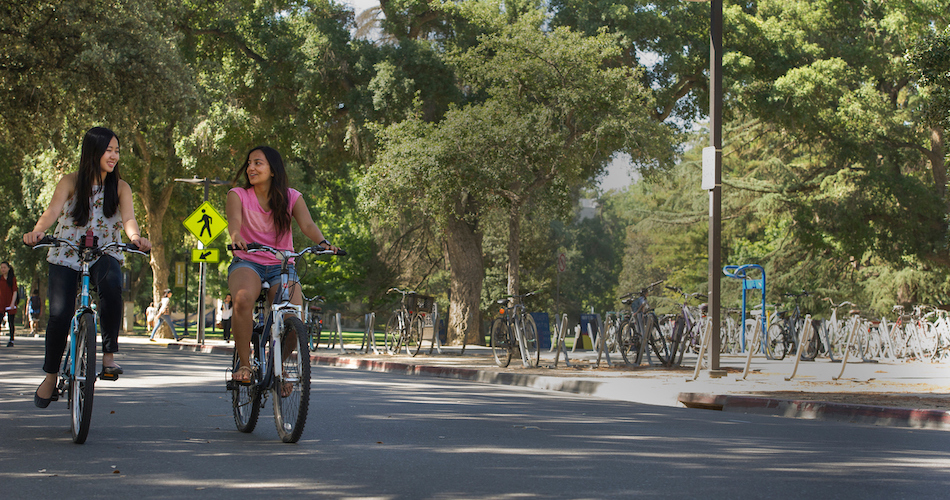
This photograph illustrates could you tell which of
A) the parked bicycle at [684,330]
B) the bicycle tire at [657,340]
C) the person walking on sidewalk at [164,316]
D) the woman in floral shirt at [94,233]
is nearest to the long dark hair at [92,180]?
the woman in floral shirt at [94,233]

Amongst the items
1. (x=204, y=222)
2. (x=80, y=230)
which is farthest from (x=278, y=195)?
(x=204, y=222)

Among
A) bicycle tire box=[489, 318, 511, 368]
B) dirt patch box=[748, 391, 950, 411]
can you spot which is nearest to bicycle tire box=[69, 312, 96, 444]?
dirt patch box=[748, 391, 950, 411]

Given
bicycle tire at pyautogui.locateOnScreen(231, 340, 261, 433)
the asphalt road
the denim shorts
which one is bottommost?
the asphalt road

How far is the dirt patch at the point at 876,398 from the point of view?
9844 mm

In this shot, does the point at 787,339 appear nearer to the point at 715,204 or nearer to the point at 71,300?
the point at 715,204

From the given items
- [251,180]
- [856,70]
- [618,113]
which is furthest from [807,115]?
[251,180]

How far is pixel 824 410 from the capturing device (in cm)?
976

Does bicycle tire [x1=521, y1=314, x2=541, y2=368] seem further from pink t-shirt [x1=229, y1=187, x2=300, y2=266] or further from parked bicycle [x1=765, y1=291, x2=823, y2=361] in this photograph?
pink t-shirt [x1=229, y1=187, x2=300, y2=266]

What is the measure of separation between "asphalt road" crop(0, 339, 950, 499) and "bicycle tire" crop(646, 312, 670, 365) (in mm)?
6719

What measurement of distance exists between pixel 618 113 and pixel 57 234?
15.3 meters

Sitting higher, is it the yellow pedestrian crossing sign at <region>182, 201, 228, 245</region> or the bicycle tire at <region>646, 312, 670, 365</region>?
the yellow pedestrian crossing sign at <region>182, 201, 228, 245</region>

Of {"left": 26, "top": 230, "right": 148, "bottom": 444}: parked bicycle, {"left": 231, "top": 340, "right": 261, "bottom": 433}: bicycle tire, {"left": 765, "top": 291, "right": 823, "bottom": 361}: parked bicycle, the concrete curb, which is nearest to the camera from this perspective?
{"left": 26, "top": 230, "right": 148, "bottom": 444}: parked bicycle

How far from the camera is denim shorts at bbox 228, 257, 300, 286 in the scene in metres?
6.32

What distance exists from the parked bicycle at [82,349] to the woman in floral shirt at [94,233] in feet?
0.25
